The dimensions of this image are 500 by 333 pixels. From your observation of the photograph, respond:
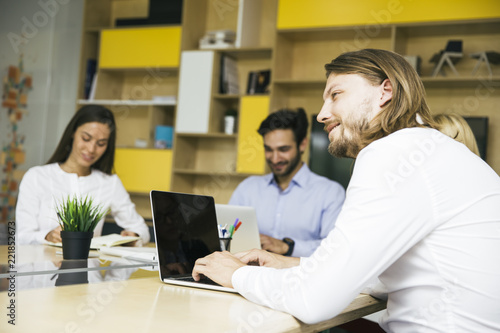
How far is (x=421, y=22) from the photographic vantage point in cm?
394

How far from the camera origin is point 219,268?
4.51 ft

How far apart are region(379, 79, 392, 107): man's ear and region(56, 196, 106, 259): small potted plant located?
1.00m

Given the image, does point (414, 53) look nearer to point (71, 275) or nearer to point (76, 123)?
point (76, 123)

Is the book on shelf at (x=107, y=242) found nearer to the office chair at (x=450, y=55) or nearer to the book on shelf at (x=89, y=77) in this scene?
the office chair at (x=450, y=55)

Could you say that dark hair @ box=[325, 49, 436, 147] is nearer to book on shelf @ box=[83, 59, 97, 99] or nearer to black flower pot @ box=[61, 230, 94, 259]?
black flower pot @ box=[61, 230, 94, 259]

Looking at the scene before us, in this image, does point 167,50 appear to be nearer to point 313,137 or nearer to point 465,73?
point 313,137

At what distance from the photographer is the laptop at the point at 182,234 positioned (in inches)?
57.9

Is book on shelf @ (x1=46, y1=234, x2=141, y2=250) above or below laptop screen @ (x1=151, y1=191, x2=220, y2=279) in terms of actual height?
below

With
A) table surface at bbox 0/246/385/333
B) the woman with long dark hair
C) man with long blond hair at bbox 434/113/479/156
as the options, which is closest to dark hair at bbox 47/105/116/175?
the woman with long dark hair

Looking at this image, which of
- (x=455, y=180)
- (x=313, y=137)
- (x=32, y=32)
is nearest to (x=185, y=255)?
(x=455, y=180)

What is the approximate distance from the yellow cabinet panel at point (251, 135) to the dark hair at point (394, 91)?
299 centimetres

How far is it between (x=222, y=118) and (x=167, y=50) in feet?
2.48

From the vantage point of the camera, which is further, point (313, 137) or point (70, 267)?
point (313, 137)

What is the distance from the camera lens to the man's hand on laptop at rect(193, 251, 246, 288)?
1.35 metres
